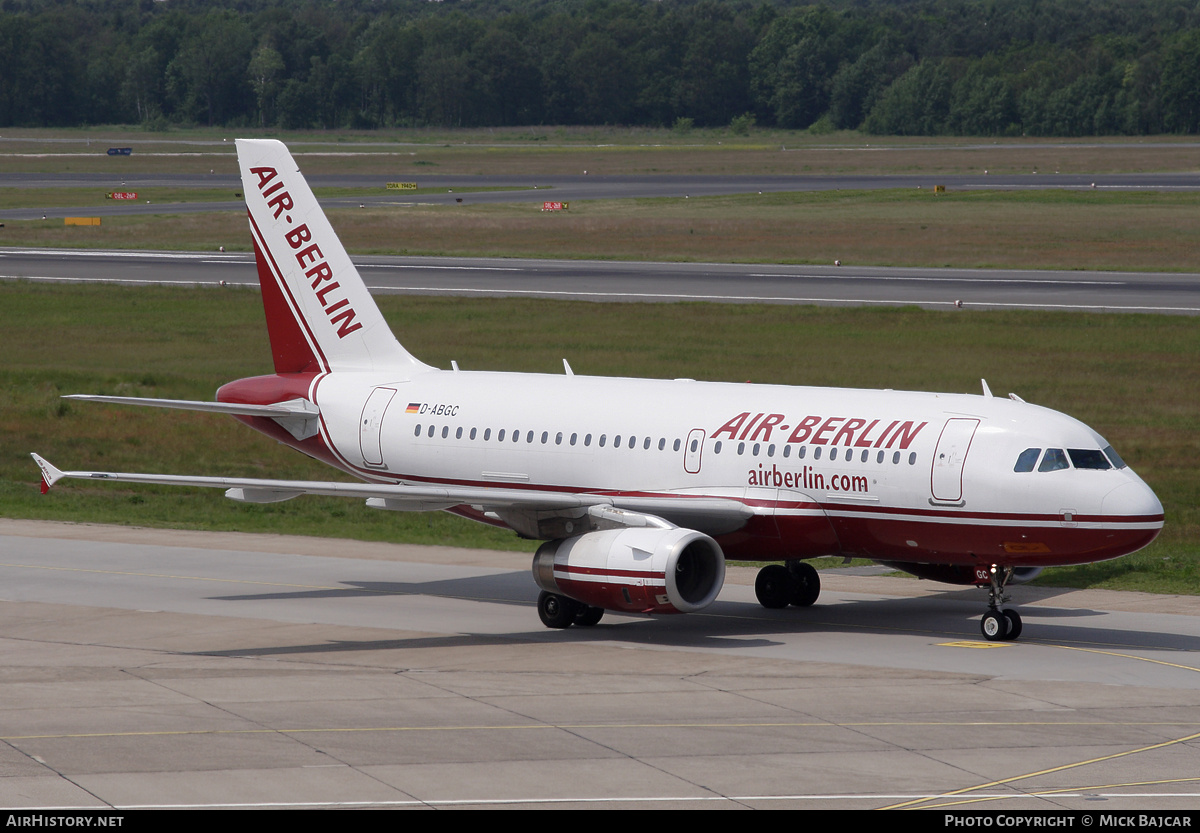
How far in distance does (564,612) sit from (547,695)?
5.76 metres

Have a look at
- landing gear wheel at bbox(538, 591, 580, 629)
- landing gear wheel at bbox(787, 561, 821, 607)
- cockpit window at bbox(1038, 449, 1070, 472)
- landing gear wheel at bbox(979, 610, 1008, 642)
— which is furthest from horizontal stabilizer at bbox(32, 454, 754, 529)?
cockpit window at bbox(1038, 449, 1070, 472)

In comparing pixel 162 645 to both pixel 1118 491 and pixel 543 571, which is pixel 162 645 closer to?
pixel 543 571

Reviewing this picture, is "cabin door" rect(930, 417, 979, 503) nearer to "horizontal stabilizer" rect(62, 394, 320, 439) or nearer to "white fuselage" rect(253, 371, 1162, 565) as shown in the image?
"white fuselage" rect(253, 371, 1162, 565)

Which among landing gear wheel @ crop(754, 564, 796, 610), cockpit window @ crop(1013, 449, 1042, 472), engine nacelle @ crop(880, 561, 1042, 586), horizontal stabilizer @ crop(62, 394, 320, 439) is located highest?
cockpit window @ crop(1013, 449, 1042, 472)

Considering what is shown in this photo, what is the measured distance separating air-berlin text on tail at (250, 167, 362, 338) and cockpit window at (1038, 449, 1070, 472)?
51.4 feet

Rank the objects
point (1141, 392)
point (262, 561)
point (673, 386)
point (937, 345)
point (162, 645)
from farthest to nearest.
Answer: point (937, 345), point (1141, 392), point (262, 561), point (673, 386), point (162, 645)

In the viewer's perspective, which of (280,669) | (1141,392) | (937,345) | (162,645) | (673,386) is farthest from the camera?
(937,345)

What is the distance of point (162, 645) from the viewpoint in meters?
28.1

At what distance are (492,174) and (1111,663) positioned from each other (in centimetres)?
15294

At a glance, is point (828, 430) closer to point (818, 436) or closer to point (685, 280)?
point (818, 436)

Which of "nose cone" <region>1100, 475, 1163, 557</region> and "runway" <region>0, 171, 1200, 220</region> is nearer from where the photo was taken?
"nose cone" <region>1100, 475, 1163, 557</region>

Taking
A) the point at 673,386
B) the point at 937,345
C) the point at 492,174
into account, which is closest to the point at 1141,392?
the point at 937,345

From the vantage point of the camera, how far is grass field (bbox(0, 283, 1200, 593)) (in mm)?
43469

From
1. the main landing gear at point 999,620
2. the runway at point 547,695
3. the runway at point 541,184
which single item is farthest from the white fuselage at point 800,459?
the runway at point 541,184
